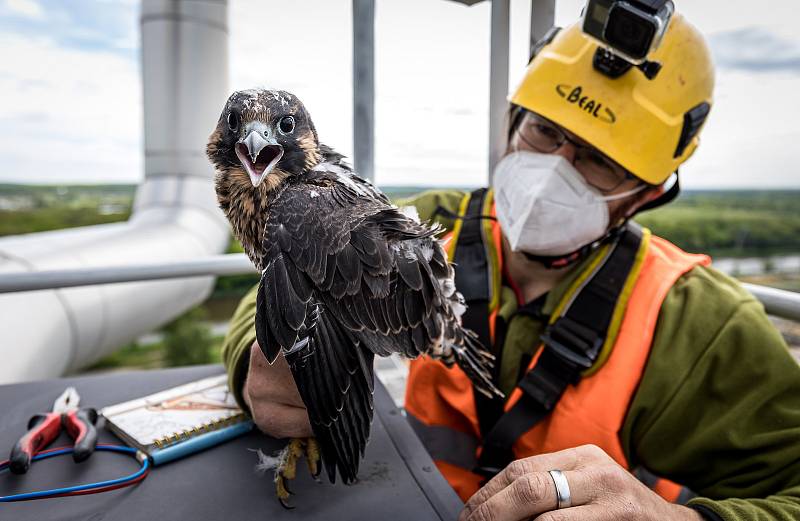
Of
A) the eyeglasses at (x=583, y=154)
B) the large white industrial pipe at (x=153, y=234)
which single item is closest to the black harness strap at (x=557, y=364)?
the eyeglasses at (x=583, y=154)

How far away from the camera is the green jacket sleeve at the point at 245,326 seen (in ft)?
3.50

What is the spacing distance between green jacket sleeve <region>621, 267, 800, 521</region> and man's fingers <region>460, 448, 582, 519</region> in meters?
0.41

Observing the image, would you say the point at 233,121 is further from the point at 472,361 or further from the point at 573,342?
the point at 573,342

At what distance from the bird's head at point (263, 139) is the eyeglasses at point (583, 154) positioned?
73 centimetres

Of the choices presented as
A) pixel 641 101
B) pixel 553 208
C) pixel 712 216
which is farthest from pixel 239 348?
pixel 712 216

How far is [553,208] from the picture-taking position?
1.28 m

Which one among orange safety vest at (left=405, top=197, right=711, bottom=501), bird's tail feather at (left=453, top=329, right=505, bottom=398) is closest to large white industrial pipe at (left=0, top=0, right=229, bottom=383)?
bird's tail feather at (left=453, top=329, right=505, bottom=398)

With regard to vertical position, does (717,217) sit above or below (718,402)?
above

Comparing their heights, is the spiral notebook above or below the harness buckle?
below

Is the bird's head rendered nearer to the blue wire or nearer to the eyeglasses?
the blue wire

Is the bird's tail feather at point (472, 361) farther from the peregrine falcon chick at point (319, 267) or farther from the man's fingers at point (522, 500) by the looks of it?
the man's fingers at point (522, 500)

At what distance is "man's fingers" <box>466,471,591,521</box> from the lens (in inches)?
29.2

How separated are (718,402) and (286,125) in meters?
1.13

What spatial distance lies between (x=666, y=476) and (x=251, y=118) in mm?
1260
